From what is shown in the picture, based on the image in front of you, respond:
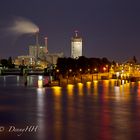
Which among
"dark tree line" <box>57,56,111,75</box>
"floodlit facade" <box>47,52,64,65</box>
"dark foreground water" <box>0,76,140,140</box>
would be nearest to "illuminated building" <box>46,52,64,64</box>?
"floodlit facade" <box>47,52,64,65</box>

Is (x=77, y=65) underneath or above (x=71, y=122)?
above

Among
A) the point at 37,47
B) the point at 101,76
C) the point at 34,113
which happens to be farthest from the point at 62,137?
the point at 37,47

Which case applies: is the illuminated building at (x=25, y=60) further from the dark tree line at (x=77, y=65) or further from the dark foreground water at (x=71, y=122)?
the dark foreground water at (x=71, y=122)

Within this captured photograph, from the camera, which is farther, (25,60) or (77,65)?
(25,60)

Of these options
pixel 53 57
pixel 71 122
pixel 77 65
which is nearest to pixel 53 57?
pixel 53 57

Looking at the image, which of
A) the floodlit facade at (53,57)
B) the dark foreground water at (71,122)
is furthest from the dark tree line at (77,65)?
the floodlit facade at (53,57)

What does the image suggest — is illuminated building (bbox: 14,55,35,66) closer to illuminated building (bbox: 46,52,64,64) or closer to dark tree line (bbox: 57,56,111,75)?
illuminated building (bbox: 46,52,64,64)

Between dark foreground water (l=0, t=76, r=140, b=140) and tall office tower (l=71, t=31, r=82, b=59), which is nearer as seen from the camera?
dark foreground water (l=0, t=76, r=140, b=140)

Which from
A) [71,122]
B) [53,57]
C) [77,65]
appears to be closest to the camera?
[71,122]

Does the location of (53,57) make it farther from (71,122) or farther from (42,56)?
(71,122)

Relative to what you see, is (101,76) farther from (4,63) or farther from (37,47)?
(37,47)

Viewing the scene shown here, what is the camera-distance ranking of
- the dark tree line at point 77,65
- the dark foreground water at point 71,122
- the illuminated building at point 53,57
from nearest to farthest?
1. the dark foreground water at point 71,122
2. the dark tree line at point 77,65
3. the illuminated building at point 53,57

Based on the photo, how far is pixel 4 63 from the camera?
104m

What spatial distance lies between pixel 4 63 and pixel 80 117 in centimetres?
8695
